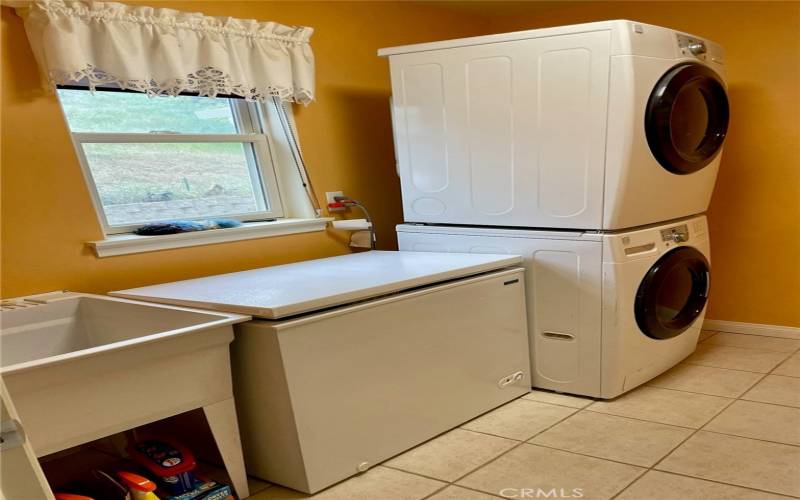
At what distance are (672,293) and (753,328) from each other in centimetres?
87

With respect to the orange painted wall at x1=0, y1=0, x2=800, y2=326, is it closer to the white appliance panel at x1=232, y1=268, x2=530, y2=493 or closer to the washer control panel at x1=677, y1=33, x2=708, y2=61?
the washer control panel at x1=677, y1=33, x2=708, y2=61

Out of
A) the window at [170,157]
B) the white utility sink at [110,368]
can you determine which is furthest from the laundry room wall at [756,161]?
the white utility sink at [110,368]

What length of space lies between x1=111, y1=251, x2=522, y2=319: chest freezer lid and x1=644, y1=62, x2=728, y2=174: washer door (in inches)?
28.5

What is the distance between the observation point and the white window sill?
2.39 metres

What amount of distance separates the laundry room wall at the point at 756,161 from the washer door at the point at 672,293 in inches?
25.2

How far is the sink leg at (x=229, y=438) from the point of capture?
72.8 inches

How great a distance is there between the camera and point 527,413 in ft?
8.03

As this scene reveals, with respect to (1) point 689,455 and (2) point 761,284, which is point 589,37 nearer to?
(1) point 689,455

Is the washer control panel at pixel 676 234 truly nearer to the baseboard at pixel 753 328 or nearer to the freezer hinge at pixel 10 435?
the baseboard at pixel 753 328

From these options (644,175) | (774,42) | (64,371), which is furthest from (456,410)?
(774,42)

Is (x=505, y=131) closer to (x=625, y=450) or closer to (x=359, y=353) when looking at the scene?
(x=359, y=353)

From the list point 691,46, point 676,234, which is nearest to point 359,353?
point 676,234

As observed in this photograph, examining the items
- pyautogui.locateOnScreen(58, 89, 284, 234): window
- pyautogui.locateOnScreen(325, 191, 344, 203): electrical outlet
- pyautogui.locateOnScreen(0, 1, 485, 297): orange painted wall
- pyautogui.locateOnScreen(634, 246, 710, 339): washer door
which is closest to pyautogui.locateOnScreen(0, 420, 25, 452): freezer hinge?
pyautogui.locateOnScreen(0, 1, 485, 297): orange painted wall

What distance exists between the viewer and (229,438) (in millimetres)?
1884
